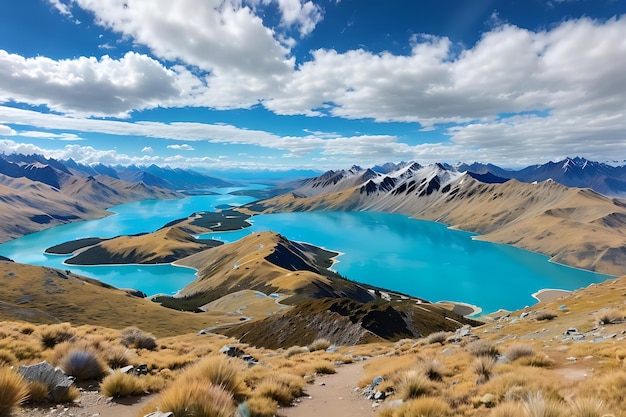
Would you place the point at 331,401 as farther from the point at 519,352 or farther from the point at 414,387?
the point at 519,352

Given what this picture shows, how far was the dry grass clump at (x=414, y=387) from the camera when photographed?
11601mm

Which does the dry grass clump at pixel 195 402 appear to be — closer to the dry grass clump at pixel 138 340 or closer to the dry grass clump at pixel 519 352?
the dry grass clump at pixel 519 352

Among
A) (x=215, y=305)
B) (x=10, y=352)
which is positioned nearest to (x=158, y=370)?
(x=10, y=352)

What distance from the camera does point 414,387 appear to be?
1181 centimetres

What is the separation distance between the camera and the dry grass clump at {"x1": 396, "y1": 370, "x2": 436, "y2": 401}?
1160 cm

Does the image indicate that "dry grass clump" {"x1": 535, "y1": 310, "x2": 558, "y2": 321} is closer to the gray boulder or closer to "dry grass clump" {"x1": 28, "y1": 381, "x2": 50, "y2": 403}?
the gray boulder

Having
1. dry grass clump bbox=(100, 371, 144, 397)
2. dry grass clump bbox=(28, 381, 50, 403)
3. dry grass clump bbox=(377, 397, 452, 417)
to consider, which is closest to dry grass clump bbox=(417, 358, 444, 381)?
dry grass clump bbox=(377, 397, 452, 417)

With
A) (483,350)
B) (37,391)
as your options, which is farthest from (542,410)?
(37,391)

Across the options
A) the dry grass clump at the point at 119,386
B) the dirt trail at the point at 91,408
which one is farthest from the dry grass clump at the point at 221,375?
the dry grass clump at the point at 119,386

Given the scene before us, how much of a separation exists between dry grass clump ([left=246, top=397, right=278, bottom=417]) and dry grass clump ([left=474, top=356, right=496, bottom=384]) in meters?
7.31

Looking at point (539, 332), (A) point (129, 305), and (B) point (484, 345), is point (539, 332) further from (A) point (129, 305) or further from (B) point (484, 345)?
(A) point (129, 305)

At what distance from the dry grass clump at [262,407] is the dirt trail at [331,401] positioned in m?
0.58

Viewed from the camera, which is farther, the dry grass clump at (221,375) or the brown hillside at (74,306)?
the brown hillside at (74,306)

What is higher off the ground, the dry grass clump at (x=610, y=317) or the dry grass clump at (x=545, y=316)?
the dry grass clump at (x=610, y=317)
